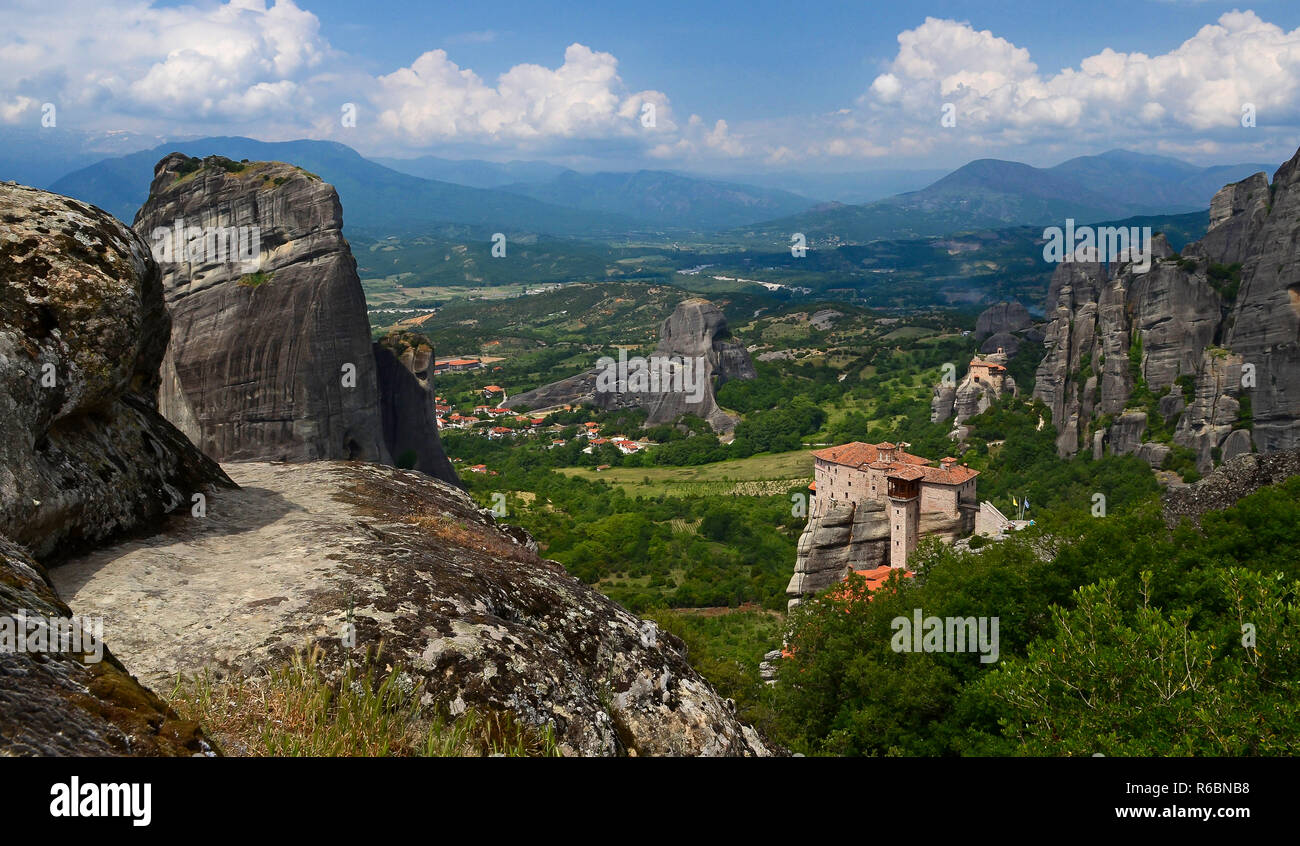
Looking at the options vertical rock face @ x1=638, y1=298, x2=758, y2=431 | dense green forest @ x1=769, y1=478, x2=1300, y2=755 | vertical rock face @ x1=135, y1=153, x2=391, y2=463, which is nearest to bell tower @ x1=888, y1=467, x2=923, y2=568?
dense green forest @ x1=769, y1=478, x2=1300, y2=755

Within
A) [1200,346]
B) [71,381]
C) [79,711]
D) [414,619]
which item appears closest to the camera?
[79,711]

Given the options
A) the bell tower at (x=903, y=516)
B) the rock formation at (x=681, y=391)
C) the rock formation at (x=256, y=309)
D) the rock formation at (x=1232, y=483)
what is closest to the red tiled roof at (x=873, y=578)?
the bell tower at (x=903, y=516)

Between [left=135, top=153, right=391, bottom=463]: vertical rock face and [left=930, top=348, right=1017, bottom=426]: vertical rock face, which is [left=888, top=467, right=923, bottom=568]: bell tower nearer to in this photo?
[left=135, top=153, right=391, bottom=463]: vertical rock face

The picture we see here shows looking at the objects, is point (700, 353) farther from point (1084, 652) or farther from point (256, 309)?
point (1084, 652)

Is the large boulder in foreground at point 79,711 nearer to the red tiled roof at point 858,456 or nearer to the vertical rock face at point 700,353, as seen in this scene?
the red tiled roof at point 858,456

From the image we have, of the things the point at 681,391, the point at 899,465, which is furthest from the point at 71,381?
the point at 681,391

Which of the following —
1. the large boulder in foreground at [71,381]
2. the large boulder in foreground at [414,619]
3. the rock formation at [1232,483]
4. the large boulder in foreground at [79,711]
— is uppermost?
the large boulder in foreground at [71,381]
